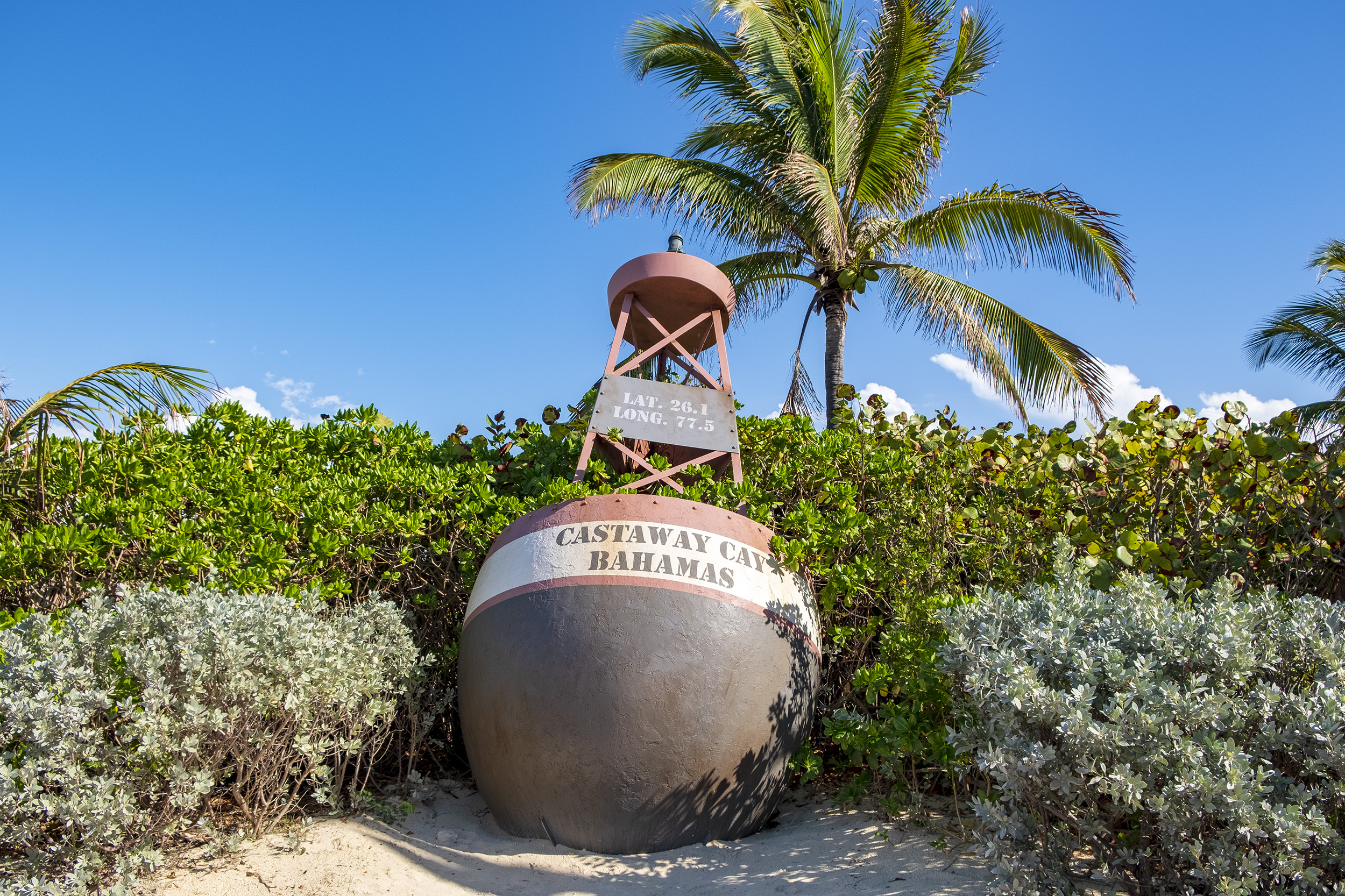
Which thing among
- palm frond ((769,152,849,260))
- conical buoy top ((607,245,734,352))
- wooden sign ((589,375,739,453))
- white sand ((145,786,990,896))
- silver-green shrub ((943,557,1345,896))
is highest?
palm frond ((769,152,849,260))

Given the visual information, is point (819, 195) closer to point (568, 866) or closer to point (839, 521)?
point (839, 521)

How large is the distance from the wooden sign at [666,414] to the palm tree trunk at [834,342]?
6328 millimetres

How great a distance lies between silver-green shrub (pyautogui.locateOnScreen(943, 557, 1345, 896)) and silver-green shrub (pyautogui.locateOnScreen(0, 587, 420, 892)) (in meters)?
2.91

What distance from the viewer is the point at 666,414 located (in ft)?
17.5

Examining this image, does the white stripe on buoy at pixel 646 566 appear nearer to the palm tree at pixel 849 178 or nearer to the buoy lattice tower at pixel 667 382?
the buoy lattice tower at pixel 667 382

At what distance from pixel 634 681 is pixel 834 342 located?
8.67m

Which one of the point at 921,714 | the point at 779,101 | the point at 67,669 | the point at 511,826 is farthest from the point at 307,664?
the point at 779,101

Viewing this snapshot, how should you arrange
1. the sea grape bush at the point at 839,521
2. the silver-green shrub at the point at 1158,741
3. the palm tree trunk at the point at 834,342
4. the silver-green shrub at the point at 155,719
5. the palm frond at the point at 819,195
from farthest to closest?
the palm tree trunk at the point at 834,342, the palm frond at the point at 819,195, the sea grape bush at the point at 839,521, the silver-green shrub at the point at 155,719, the silver-green shrub at the point at 1158,741

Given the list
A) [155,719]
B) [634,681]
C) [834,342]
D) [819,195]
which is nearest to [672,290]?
[634,681]

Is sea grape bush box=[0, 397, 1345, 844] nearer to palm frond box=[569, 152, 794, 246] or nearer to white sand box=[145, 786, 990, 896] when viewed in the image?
white sand box=[145, 786, 990, 896]

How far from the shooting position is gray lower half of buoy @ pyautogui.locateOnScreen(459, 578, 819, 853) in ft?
12.8

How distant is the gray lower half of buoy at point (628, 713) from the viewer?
391 cm

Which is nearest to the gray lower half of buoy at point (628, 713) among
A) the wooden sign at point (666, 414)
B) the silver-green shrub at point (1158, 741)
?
the silver-green shrub at point (1158, 741)

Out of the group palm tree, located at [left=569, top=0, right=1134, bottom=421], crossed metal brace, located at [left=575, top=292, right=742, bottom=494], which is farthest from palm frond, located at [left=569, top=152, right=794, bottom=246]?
crossed metal brace, located at [left=575, top=292, right=742, bottom=494]
